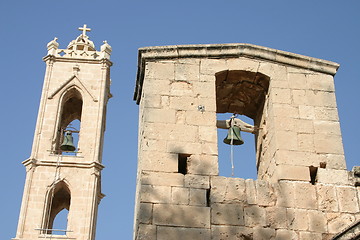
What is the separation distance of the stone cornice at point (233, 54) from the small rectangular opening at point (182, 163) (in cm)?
136

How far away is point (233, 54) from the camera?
7816mm

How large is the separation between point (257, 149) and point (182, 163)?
1.48 meters

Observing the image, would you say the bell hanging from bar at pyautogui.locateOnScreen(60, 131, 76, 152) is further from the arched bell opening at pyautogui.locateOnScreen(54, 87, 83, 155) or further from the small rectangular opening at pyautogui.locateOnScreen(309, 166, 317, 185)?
the small rectangular opening at pyautogui.locateOnScreen(309, 166, 317, 185)

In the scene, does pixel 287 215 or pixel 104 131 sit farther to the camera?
pixel 104 131

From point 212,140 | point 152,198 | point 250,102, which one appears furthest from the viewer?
point 250,102

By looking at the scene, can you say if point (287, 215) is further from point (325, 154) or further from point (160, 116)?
point (160, 116)

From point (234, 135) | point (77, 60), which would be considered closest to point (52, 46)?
point (77, 60)

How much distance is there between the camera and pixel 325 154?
7223 mm

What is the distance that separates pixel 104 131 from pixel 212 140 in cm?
1993

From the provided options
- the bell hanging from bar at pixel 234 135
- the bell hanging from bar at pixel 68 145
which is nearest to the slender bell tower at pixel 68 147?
the bell hanging from bar at pixel 68 145

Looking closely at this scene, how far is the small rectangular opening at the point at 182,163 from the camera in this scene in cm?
697

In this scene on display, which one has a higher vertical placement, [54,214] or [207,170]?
[54,214]

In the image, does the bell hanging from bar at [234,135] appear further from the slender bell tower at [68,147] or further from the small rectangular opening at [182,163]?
the slender bell tower at [68,147]

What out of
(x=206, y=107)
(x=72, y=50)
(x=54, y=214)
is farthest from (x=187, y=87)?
(x=72, y=50)
